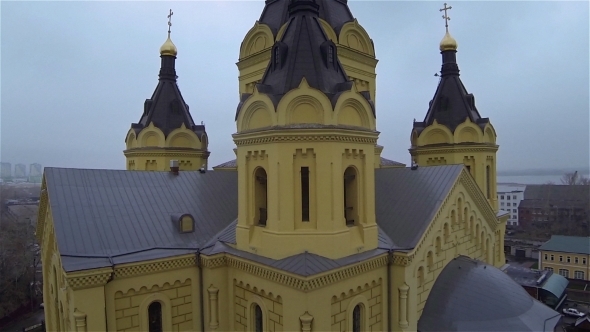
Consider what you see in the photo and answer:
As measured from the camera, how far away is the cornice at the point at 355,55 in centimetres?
1659

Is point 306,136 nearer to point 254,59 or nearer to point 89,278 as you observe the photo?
point 89,278

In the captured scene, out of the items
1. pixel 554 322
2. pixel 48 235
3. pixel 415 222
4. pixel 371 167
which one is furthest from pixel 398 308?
pixel 48 235

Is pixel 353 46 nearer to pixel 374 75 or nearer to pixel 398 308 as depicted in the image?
pixel 374 75

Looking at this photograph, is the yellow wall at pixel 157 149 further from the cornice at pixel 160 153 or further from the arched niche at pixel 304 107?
the arched niche at pixel 304 107

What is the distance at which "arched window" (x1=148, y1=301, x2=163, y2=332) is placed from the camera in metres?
10.7

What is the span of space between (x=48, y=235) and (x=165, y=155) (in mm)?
10701

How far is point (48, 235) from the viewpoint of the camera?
12031mm

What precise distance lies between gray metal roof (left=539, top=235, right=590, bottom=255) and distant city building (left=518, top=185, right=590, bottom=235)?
22.7 metres

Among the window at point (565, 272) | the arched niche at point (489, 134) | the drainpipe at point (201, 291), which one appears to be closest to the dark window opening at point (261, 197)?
the drainpipe at point (201, 291)

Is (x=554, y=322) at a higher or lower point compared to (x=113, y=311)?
lower

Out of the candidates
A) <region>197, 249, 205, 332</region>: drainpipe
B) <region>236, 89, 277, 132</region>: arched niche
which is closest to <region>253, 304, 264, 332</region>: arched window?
<region>197, 249, 205, 332</region>: drainpipe

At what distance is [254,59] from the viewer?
17.6m

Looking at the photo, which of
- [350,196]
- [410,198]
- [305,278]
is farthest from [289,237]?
[410,198]

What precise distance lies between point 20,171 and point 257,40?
150467mm
